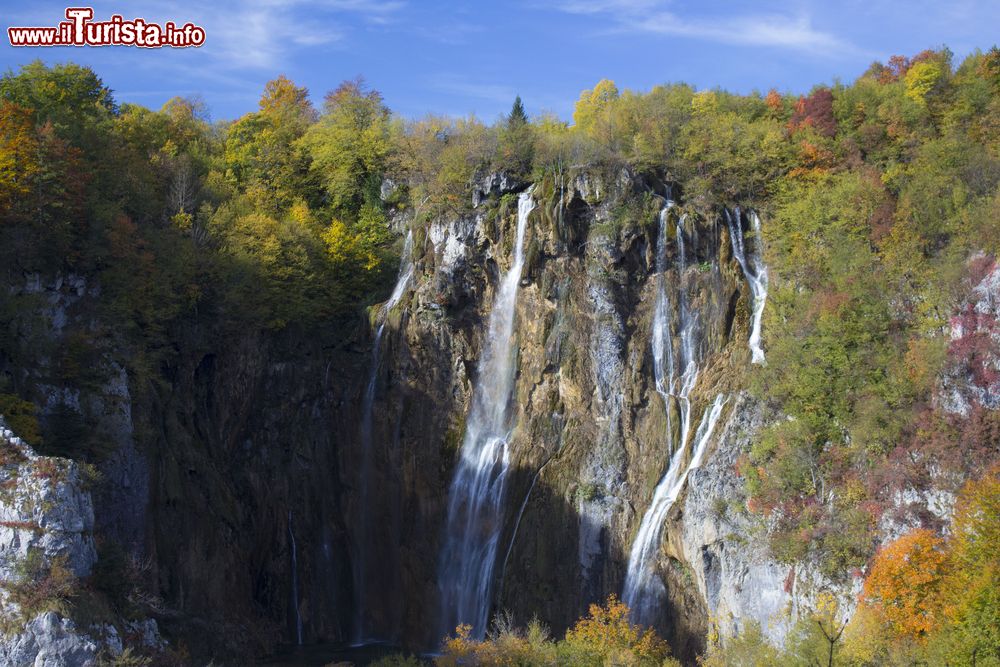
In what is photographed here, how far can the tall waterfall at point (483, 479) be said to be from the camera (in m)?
40.6

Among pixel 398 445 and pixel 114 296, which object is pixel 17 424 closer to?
pixel 114 296

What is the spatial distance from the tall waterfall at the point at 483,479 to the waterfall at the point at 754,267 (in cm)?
870

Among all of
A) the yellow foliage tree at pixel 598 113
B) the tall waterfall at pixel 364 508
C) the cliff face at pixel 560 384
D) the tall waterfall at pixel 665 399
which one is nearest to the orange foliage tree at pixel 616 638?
the tall waterfall at pixel 665 399

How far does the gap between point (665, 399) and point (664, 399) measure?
46 mm

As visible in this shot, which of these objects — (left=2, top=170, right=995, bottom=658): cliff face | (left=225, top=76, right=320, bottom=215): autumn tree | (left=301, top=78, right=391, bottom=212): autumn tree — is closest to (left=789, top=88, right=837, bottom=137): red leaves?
(left=2, top=170, right=995, bottom=658): cliff face

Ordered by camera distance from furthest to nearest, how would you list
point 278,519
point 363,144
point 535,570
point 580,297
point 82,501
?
point 363,144, point 278,519, point 580,297, point 535,570, point 82,501

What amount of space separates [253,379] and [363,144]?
14.2 meters

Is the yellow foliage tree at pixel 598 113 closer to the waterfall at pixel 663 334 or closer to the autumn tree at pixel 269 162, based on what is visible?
the waterfall at pixel 663 334

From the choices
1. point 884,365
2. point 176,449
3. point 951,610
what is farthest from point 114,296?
point 951,610

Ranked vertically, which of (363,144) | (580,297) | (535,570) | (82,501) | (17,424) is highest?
(363,144)

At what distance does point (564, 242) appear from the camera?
43.0 meters

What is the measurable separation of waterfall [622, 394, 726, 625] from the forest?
984mm

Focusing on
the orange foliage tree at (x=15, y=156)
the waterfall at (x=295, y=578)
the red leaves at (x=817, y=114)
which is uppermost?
the red leaves at (x=817, y=114)

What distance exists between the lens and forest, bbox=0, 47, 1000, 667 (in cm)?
3095
